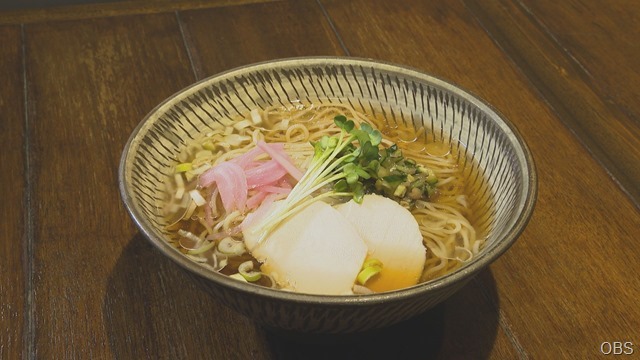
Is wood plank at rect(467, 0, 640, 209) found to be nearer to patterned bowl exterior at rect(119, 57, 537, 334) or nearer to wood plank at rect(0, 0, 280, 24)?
patterned bowl exterior at rect(119, 57, 537, 334)

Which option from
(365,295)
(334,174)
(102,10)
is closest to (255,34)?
(102,10)

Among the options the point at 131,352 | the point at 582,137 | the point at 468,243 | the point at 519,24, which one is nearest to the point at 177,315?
the point at 131,352

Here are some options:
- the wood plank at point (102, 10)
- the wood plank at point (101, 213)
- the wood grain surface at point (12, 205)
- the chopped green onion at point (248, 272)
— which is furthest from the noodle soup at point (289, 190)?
the wood plank at point (102, 10)

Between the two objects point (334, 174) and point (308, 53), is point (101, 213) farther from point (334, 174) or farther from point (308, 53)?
point (308, 53)

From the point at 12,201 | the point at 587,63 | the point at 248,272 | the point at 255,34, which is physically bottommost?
the point at 12,201

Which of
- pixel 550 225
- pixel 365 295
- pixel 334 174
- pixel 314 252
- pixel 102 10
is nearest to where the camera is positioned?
pixel 365 295

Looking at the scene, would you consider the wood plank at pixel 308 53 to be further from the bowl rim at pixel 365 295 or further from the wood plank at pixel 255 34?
the bowl rim at pixel 365 295

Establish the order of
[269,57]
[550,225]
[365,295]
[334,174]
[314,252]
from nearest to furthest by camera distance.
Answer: [365,295] < [314,252] < [334,174] < [550,225] < [269,57]

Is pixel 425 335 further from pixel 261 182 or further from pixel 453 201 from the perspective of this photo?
pixel 261 182
